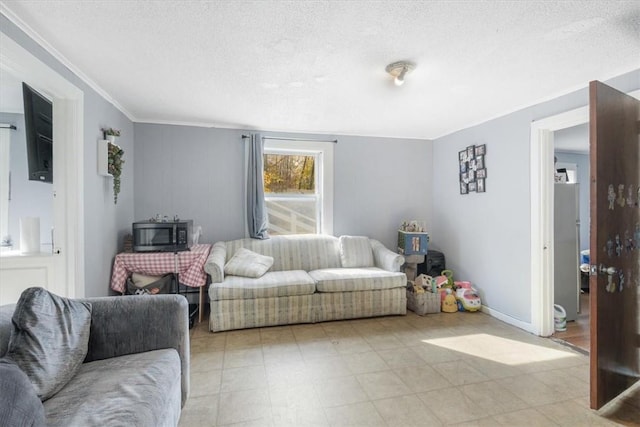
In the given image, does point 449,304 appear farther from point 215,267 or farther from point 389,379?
point 215,267

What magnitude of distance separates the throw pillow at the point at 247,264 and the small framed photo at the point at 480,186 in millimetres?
2575

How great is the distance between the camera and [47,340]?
129 centimetres

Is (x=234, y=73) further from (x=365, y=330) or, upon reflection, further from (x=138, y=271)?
(x=365, y=330)

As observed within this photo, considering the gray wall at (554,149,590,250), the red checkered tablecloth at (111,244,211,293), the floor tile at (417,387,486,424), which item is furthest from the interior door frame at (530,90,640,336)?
the red checkered tablecloth at (111,244,211,293)

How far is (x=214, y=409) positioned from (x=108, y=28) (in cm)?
234

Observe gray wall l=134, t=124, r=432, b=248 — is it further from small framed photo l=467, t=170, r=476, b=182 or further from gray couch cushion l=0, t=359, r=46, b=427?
gray couch cushion l=0, t=359, r=46, b=427

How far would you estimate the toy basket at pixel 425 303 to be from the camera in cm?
347

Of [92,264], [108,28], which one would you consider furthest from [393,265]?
[108,28]

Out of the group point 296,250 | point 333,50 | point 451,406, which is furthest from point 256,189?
point 451,406

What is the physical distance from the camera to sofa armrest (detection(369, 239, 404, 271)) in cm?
355

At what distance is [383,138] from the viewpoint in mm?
4348

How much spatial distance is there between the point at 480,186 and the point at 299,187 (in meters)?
2.24

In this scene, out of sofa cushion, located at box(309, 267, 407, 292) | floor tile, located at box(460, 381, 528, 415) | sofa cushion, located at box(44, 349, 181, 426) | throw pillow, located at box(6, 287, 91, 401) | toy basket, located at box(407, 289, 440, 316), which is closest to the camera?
sofa cushion, located at box(44, 349, 181, 426)

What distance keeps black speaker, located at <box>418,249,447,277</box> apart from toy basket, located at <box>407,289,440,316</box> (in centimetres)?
58
